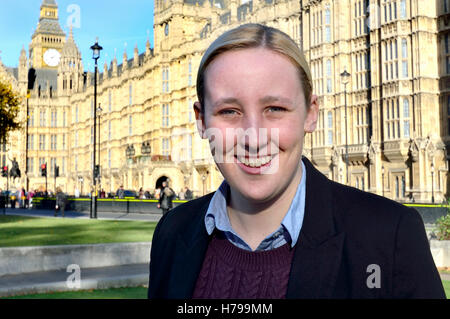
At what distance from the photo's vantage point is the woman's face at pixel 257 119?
1.60m

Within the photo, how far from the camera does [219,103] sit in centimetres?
164

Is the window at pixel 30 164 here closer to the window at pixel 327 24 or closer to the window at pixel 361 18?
the window at pixel 327 24

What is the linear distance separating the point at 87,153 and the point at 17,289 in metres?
74.5

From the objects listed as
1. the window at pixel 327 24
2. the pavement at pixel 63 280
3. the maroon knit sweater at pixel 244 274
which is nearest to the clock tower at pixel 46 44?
the window at pixel 327 24

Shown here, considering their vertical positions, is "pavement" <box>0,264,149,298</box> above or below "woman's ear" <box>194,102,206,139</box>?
below

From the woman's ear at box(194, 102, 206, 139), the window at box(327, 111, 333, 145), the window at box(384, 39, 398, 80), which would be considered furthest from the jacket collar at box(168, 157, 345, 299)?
the window at box(327, 111, 333, 145)

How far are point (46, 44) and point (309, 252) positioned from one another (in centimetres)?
11219

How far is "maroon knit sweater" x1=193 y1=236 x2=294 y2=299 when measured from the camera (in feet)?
5.41

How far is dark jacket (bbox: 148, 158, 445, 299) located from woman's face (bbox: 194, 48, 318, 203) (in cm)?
18

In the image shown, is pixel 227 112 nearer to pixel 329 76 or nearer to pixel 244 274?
pixel 244 274

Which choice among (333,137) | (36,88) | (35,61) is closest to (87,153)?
(36,88)

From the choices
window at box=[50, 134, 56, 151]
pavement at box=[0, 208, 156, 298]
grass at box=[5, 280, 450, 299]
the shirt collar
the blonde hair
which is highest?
window at box=[50, 134, 56, 151]

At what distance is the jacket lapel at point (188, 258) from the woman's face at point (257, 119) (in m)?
0.29

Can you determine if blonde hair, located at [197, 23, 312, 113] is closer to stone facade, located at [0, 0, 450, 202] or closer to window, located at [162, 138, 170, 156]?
stone facade, located at [0, 0, 450, 202]
